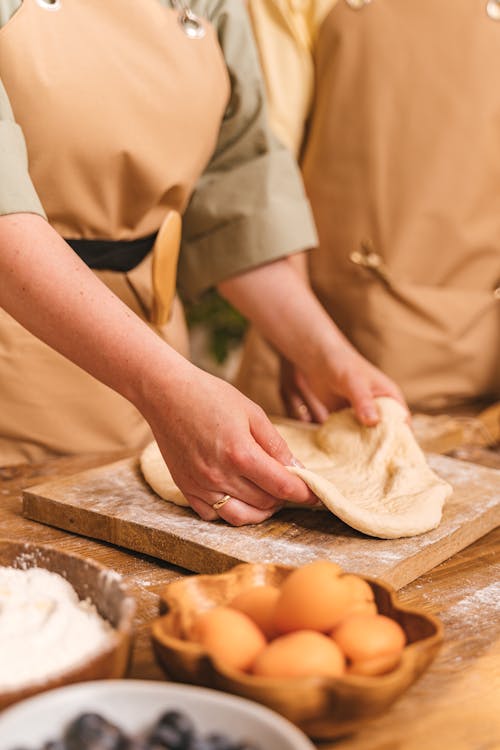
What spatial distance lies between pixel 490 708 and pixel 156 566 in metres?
0.44

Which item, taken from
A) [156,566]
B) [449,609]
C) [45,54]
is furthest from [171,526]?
[45,54]

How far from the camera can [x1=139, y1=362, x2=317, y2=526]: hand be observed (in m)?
1.00

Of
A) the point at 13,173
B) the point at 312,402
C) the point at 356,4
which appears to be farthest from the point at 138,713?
A: the point at 356,4

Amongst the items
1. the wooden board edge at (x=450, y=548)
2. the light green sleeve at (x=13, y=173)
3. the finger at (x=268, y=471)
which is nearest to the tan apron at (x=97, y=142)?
the light green sleeve at (x=13, y=173)

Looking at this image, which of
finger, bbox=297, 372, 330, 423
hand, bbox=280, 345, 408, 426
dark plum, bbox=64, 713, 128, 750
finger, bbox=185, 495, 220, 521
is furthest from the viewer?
finger, bbox=297, 372, 330, 423

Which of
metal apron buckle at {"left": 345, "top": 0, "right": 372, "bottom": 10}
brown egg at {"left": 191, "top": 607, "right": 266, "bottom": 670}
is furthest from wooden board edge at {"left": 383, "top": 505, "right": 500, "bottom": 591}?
metal apron buckle at {"left": 345, "top": 0, "right": 372, "bottom": 10}

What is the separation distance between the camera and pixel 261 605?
27.3 inches

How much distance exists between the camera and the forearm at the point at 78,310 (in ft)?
3.33

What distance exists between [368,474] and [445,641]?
0.44 m

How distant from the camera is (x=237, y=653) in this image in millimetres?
635

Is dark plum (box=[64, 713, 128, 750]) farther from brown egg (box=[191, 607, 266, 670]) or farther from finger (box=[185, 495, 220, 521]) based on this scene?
finger (box=[185, 495, 220, 521])

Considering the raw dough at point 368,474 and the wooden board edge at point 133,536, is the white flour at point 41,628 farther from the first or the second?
the raw dough at point 368,474

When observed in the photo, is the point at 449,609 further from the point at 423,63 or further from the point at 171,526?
the point at 423,63

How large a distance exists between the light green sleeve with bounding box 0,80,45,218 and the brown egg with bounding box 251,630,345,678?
65 cm
